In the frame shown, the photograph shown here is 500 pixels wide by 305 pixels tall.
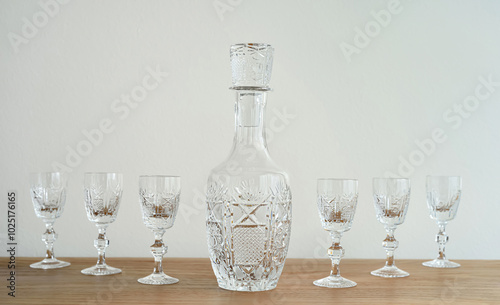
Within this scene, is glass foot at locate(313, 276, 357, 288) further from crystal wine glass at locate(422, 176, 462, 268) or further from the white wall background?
the white wall background

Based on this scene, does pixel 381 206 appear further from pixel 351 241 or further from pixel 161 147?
pixel 161 147

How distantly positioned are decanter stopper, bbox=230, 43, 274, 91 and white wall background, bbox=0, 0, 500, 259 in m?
0.82

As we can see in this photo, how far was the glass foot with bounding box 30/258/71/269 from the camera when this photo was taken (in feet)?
5.09

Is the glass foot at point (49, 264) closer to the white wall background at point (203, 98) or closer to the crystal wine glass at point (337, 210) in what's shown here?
the white wall background at point (203, 98)

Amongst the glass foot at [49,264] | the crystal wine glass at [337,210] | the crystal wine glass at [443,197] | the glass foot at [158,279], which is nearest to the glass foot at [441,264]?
the crystal wine glass at [443,197]

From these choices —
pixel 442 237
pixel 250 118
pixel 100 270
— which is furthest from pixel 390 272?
pixel 100 270

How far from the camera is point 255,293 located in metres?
1.21

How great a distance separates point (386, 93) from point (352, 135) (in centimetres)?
21

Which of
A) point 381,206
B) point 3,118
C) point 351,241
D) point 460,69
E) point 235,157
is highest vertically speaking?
point 460,69

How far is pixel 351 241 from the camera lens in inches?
84.6

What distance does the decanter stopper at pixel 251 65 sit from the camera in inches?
49.4

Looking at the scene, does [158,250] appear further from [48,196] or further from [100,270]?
[48,196]

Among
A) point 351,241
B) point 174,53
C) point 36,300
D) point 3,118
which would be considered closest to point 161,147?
point 174,53

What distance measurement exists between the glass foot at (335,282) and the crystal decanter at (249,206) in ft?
0.46
